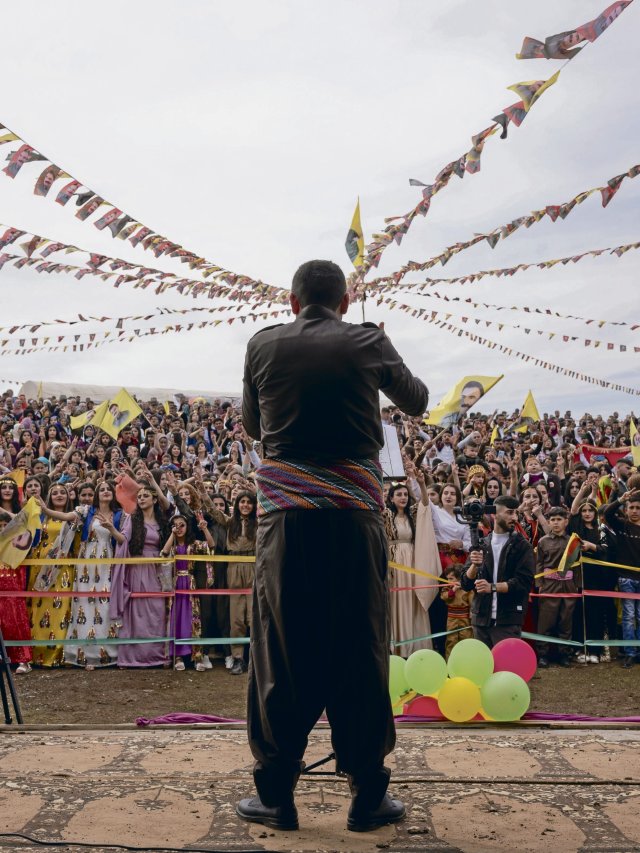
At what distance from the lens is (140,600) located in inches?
374

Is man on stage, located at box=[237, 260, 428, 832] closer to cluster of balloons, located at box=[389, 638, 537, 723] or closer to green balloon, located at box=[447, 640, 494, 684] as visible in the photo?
cluster of balloons, located at box=[389, 638, 537, 723]

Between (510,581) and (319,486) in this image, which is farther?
(510,581)

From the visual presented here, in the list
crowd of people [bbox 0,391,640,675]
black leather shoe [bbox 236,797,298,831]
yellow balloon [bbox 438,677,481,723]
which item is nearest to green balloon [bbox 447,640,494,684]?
yellow balloon [bbox 438,677,481,723]

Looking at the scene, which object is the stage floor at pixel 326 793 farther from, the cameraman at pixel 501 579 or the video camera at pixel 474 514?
the video camera at pixel 474 514

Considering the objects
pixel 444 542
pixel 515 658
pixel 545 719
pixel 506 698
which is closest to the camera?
A: pixel 506 698

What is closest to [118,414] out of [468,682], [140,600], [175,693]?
[140,600]

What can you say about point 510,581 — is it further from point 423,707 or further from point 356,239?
point 356,239

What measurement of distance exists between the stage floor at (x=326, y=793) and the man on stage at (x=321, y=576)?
196 millimetres

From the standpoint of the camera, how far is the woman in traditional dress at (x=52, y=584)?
947cm

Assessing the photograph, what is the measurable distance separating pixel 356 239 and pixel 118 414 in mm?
5291

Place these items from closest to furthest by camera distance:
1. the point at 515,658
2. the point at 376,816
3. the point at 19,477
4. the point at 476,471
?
the point at 376,816 → the point at 515,658 → the point at 19,477 → the point at 476,471

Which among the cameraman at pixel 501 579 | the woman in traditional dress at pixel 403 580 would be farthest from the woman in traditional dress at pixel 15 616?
the cameraman at pixel 501 579

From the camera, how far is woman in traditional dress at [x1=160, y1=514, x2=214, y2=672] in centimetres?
945

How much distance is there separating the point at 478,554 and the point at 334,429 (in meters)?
5.12
